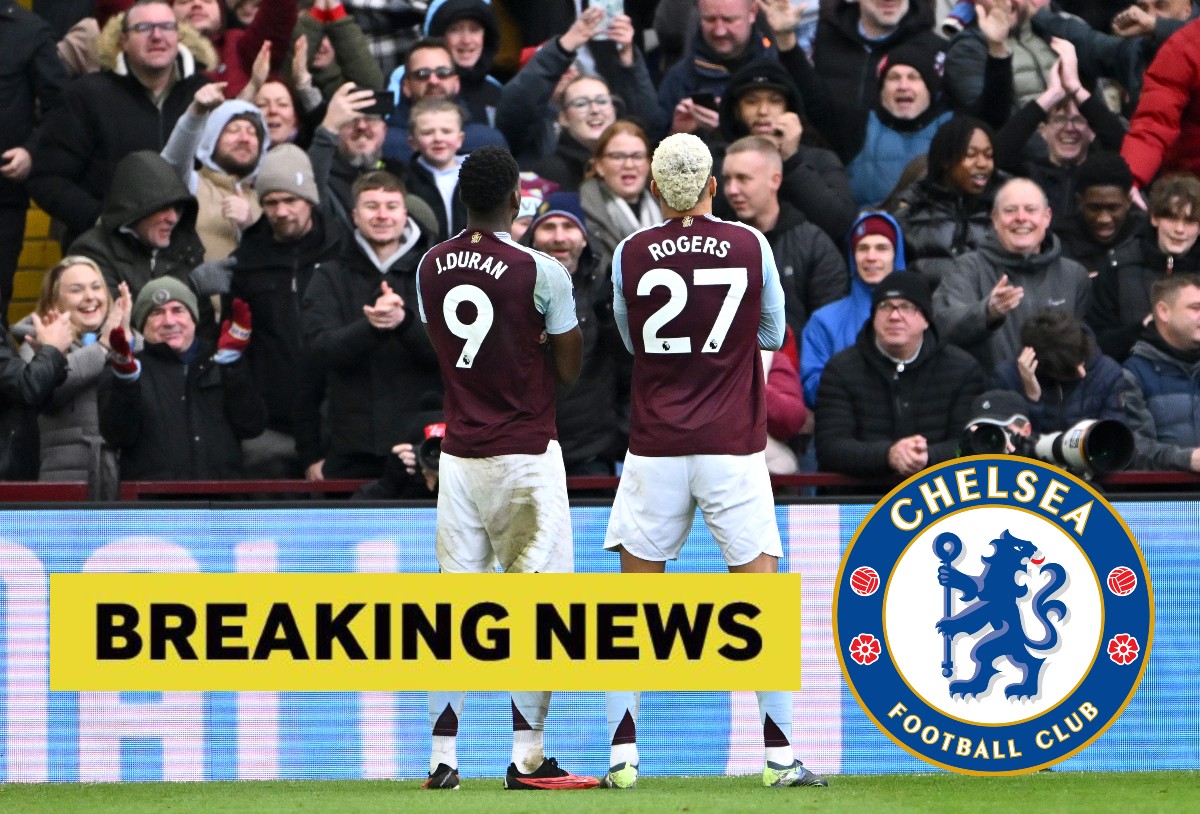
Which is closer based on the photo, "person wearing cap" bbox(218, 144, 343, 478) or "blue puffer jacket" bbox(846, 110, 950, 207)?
"person wearing cap" bbox(218, 144, 343, 478)

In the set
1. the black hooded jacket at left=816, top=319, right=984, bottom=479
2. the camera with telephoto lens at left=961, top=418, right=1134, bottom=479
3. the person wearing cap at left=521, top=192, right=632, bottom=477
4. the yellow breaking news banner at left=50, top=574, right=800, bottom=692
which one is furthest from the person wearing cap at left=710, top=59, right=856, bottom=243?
the yellow breaking news banner at left=50, top=574, right=800, bottom=692

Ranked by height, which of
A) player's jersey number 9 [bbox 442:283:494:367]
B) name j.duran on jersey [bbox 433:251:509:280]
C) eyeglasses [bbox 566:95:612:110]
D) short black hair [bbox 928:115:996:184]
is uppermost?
eyeglasses [bbox 566:95:612:110]

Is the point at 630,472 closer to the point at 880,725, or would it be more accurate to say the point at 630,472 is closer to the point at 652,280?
the point at 652,280

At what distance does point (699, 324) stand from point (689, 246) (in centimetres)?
28

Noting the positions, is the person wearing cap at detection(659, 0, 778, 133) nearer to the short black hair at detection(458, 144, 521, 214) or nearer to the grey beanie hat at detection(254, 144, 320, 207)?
the grey beanie hat at detection(254, 144, 320, 207)

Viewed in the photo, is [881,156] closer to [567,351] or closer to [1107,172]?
[1107,172]

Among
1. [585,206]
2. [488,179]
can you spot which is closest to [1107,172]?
[585,206]

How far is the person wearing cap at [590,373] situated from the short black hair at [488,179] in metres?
1.78

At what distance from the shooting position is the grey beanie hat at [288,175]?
10086mm

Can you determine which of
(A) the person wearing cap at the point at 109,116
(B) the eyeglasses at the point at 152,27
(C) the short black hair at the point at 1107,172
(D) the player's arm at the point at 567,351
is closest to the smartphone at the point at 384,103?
(A) the person wearing cap at the point at 109,116

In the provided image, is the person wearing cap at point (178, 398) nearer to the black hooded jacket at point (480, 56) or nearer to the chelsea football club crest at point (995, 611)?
the black hooded jacket at point (480, 56)

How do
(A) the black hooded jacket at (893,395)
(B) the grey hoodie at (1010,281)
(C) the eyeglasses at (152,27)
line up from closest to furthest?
(A) the black hooded jacket at (893,395) → (B) the grey hoodie at (1010,281) → (C) the eyeglasses at (152,27)

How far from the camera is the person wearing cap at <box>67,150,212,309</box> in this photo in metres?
10.2

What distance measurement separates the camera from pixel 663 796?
23.1 feet
